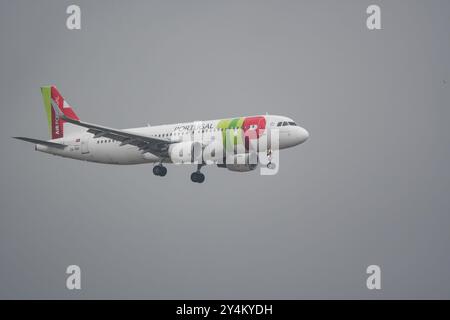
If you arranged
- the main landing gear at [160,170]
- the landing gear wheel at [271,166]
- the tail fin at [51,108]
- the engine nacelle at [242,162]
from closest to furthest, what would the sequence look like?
1. the landing gear wheel at [271,166]
2. the engine nacelle at [242,162]
3. the main landing gear at [160,170]
4. the tail fin at [51,108]

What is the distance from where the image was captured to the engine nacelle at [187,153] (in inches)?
2505

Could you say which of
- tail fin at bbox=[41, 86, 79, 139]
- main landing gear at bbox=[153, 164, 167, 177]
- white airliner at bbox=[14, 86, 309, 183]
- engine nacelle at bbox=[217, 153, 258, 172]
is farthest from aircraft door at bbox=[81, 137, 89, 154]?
engine nacelle at bbox=[217, 153, 258, 172]

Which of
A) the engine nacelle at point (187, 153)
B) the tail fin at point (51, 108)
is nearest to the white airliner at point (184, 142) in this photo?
the engine nacelle at point (187, 153)

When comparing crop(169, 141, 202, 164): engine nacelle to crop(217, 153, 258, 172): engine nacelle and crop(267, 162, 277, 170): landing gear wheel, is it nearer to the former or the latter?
crop(217, 153, 258, 172): engine nacelle

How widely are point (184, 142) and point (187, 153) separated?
1.43 m

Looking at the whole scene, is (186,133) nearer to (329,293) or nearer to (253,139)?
(253,139)

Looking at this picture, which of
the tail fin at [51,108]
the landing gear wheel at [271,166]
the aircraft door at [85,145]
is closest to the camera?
the landing gear wheel at [271,166]

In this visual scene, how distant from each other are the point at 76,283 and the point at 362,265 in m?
36.5

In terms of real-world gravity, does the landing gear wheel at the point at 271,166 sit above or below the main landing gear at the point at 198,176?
above

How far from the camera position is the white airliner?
62250 mm

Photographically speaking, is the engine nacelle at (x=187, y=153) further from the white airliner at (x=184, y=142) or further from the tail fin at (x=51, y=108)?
the tail fin at (x=51, y=108)

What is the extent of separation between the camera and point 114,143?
6875 cm

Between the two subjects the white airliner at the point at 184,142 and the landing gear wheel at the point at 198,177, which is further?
the landing gear wheel at the point at 198,177

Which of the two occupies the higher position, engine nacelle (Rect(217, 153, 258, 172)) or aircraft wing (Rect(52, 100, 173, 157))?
aircraft wing (Rect(52, 100, 173, 157))
